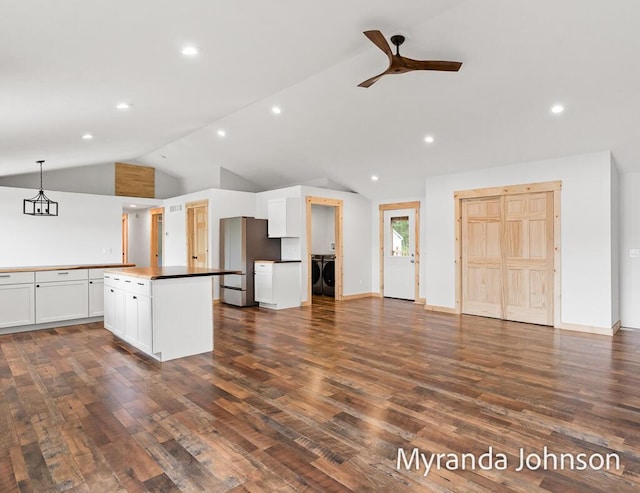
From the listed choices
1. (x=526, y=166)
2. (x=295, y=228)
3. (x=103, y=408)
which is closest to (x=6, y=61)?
(x=103, y=408)

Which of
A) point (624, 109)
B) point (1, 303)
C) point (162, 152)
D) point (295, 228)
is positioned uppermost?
point (162, 152)

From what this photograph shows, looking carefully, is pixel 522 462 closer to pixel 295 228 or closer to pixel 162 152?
pixel 295 228

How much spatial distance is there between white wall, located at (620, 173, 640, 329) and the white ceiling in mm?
305

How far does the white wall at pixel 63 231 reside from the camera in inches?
297

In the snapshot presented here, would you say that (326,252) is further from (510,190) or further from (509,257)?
(510,190)

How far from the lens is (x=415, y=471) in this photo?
6.84 ft

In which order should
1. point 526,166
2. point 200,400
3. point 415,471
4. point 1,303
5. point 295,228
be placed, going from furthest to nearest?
point 295,228 → point 526,166 → point 1,303 → point 200,400 → point 415,471

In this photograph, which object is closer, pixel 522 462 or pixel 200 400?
pixel 522 462

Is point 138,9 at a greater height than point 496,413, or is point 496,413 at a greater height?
point 138,9

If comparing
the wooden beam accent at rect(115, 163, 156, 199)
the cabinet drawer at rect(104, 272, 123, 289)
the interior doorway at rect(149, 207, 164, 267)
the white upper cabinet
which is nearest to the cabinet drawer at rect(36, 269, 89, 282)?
the cabinet drawer at rect(104, 272, 123, 289)

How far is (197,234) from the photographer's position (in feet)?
29.4

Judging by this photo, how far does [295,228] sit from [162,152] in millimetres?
4112

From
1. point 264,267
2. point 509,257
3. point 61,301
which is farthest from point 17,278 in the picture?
point 509,257

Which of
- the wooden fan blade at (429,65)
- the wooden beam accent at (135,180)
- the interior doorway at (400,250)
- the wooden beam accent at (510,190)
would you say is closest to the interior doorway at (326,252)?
the interior doorway at (400,250)
